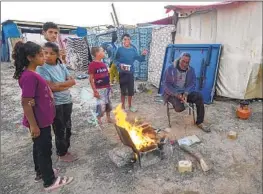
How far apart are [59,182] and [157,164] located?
1.51 metres

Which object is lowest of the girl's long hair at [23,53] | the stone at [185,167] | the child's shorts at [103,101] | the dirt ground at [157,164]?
the dirt ground at [157,164]

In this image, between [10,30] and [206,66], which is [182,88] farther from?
[10,30]

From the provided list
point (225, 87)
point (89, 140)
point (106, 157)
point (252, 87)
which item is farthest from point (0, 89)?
point (252, 87)

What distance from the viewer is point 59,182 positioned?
3.49 m

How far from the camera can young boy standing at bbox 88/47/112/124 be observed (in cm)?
487

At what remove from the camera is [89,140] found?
16.2 feet

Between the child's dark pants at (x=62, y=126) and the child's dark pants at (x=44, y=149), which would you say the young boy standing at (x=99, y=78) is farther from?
the child's dark pants at (x=44, y=149)

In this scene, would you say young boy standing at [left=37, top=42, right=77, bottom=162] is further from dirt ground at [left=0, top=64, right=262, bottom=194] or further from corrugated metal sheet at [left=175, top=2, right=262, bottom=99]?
corrugated metal sheet at [left=175, top=2, right=262, bottom=99]

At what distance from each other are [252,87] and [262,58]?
822mm

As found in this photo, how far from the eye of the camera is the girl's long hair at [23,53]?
282 cm

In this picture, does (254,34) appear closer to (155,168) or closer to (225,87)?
(225,87)

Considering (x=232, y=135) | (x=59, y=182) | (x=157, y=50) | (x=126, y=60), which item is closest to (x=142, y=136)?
(x=59, y=182)

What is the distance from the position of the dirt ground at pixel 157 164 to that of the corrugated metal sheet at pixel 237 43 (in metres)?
0.81

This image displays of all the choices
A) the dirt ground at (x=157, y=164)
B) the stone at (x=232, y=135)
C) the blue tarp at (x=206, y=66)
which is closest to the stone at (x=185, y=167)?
the dirt ground at (x=157, y=164)
